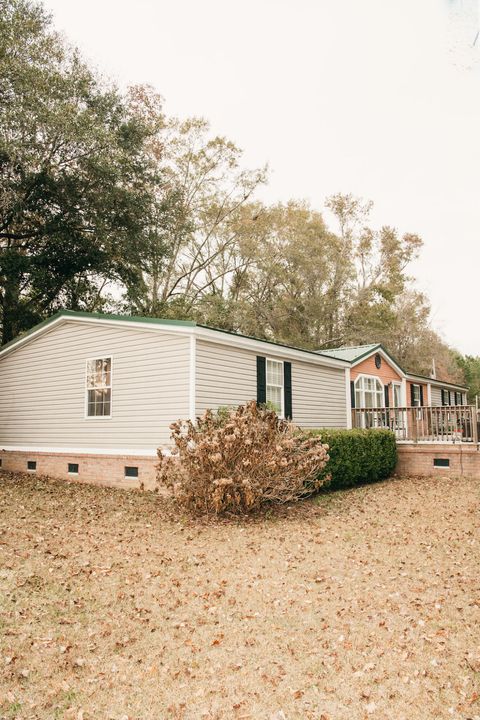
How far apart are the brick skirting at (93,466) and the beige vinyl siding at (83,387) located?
→ 0.30m

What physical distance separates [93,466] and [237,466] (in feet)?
17.3

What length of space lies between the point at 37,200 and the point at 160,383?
10.3m

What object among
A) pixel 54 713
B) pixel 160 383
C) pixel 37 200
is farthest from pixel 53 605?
pixel 37 200

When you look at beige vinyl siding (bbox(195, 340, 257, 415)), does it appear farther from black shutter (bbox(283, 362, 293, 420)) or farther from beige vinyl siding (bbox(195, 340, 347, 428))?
black shutter (bbox(283, 362, 293, 420))

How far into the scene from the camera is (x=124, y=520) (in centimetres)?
868

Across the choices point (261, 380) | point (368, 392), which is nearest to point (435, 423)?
point (368, 392)

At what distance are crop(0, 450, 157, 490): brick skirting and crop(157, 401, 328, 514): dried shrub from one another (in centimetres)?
212

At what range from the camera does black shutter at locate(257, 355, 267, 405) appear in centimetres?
1288

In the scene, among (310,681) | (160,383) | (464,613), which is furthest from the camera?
(160,383)

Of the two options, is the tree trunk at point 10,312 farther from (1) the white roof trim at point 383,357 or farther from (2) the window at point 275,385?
(1) the white roof trim at point 383,357

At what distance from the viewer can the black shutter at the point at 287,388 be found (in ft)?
45.1

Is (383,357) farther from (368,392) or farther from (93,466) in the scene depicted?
(93,466)

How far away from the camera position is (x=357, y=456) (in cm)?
1255

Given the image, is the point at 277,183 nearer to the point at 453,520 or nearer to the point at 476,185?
the point at 453,520
